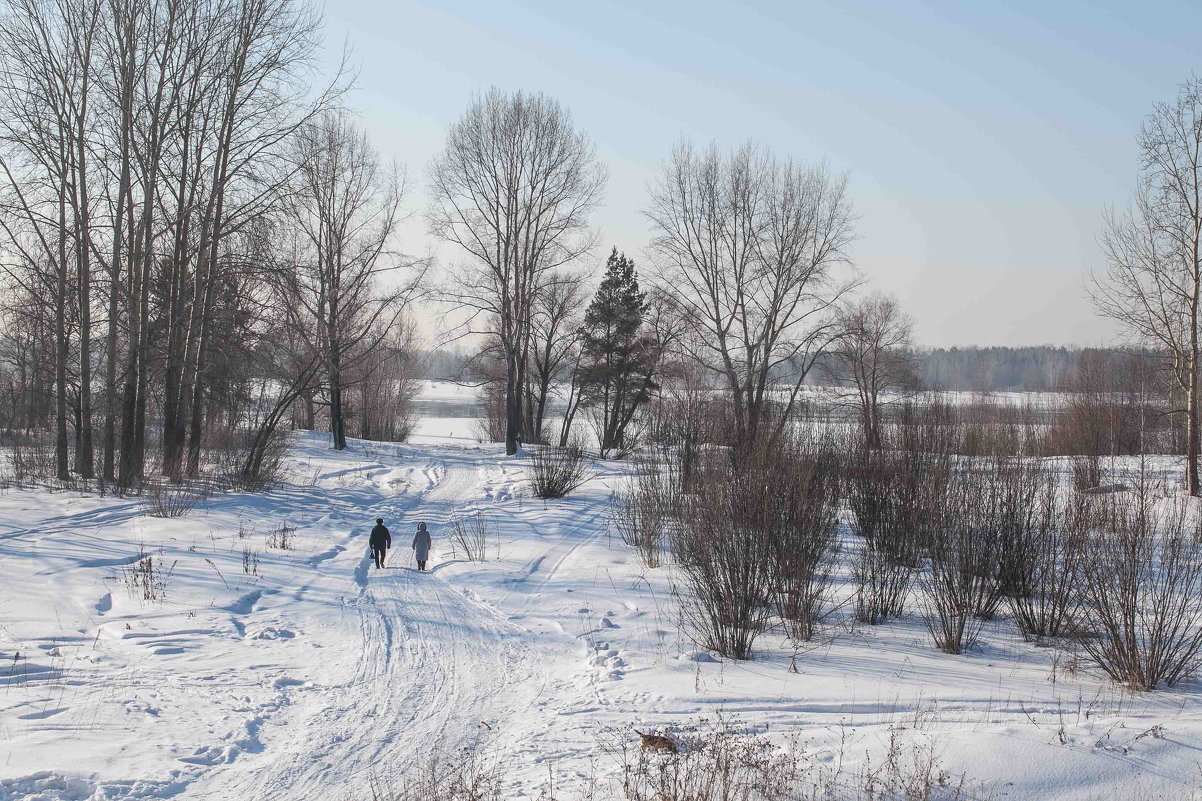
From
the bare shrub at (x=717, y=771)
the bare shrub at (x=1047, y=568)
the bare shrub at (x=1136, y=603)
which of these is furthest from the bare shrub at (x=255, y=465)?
the bare shrub at (x=1136, y=603)

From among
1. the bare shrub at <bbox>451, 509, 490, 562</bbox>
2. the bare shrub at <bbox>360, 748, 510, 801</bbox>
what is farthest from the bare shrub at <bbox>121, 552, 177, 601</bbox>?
the bare shrub at <bbox>360, 748, 510, 801</bbox>

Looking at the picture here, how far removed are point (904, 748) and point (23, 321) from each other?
22226 millimetres

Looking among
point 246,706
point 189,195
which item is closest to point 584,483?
point 189,195

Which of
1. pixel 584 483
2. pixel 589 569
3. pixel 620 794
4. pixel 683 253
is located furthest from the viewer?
pixel 683 253

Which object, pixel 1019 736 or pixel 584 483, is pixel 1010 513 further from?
pixel 584 483

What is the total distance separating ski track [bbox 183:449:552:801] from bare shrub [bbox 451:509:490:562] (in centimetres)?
207

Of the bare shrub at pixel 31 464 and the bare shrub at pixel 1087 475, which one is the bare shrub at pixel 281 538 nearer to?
the bare shrub at pixel 31 464

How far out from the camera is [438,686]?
6.71 m

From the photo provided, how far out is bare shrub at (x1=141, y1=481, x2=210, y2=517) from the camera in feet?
45.2

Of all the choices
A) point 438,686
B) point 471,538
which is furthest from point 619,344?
point 438,686

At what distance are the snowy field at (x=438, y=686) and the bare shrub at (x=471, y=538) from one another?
80 cm

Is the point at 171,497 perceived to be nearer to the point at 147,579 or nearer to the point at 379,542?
the point at 379,542

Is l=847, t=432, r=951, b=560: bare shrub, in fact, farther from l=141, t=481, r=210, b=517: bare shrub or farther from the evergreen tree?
the evergreen tree

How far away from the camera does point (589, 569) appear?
1152 cm
